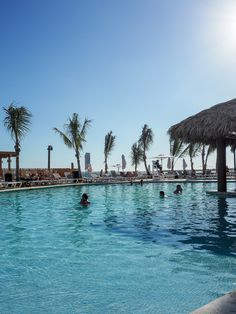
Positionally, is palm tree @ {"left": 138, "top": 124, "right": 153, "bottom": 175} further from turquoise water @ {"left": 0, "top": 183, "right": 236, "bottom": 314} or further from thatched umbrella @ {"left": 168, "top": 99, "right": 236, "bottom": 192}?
turquoise water @ {"left": 0, "top": 183, "right": 236, "bottom": 314}

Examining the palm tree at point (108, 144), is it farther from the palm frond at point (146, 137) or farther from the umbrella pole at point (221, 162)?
the umbrella pole at point (221, 162)

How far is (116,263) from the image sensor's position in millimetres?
5969

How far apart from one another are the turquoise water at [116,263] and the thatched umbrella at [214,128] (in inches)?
241

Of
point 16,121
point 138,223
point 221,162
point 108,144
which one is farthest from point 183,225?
point 108,144

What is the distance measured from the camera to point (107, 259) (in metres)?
6.23

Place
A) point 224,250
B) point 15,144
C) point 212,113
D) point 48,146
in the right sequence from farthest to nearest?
point 48,146, point 15,144, point 212,113, point 224,250

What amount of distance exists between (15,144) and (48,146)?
11987 millimetres

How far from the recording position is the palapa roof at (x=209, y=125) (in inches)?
634

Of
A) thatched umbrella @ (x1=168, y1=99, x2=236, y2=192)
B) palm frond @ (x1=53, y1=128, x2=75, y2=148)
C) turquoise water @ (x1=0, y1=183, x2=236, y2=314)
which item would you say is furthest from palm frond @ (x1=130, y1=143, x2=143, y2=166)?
turquoise water @ (x1=0, y1=183, x2=236, y2=314)

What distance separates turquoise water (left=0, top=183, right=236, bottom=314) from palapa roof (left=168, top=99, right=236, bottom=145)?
6.06 meters

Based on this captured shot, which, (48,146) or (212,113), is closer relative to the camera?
(212,113)

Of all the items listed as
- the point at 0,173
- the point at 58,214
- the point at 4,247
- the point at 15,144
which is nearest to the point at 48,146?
the point at 0,173

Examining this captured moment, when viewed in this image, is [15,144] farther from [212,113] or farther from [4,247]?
[4,247]

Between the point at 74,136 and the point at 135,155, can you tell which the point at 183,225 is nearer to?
the point at 74,136
